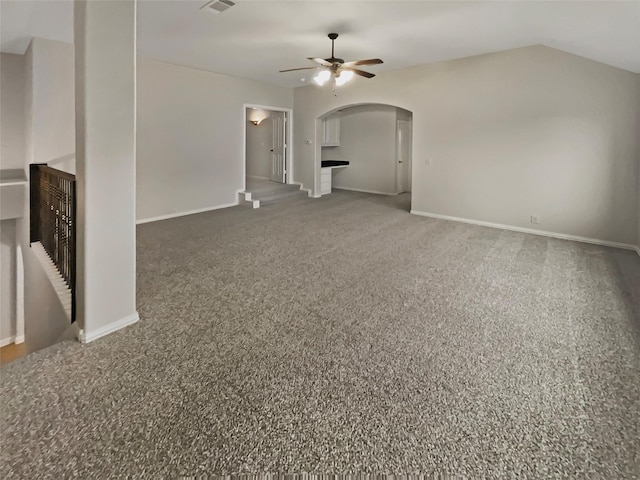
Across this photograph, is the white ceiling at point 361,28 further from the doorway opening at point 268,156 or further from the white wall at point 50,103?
the doorway opening at point 268,156

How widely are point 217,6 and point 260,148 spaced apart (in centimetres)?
684

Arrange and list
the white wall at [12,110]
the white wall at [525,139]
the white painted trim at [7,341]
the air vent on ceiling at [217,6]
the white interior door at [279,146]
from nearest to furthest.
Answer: the air vent on ceiling at [217,6] → the white wall at [525,139] → the white wall at [12,110] → the white painted trim at [7,341] → the white interior door at [279,146]

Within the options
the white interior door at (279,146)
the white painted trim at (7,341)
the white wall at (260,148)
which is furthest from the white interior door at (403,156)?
the white painted trim at (7,341)

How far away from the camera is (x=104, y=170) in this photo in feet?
8.19

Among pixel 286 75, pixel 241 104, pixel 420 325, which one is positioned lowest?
pixel 420 325

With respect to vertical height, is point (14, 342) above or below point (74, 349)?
below

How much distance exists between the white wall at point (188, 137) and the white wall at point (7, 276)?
85.6 inches

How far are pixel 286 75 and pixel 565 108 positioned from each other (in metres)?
5.24

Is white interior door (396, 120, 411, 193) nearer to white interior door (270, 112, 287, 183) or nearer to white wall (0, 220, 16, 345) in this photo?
white interior door (270, 112, 287, 183)

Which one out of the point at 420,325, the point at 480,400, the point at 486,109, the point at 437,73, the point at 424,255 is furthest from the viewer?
the point at 437,73

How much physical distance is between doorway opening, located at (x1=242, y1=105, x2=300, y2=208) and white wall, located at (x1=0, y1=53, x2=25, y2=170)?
13.0 ft

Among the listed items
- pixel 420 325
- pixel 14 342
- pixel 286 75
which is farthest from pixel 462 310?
pixel 14 342

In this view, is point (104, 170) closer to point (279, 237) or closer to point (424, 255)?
point (279, 237)

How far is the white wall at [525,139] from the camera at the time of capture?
5027 mm
